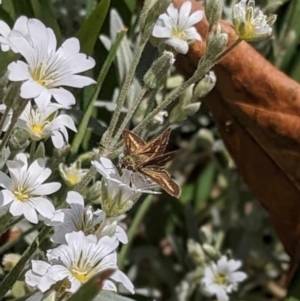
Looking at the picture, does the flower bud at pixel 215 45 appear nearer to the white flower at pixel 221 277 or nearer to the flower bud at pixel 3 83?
the flower bud at pixel 3 83

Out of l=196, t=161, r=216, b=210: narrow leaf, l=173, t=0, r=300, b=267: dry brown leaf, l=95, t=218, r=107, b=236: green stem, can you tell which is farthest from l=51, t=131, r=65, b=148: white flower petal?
l=196, t=161, r=216, b=210: narrow leaf

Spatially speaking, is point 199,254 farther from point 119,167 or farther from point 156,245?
point 119,167

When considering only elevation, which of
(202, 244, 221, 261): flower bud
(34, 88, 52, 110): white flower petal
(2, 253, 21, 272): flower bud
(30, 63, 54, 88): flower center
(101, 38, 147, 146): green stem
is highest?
(30, 63, 54, 88): flower center

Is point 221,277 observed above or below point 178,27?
below

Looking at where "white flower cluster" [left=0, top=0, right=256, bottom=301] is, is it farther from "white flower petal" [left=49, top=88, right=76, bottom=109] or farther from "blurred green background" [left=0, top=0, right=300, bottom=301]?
"blurred green background" [left=0, top=0, right=300, bottom=301]

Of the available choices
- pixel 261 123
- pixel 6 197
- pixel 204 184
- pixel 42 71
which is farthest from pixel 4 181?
pixel 204 184

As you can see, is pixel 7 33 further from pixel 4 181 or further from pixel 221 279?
pixel 221 279
